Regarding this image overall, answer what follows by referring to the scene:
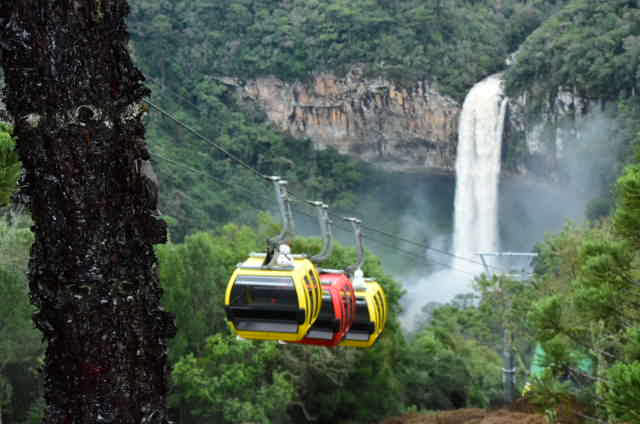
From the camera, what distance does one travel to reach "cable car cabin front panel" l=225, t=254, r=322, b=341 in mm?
8430

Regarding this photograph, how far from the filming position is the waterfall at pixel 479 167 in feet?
174

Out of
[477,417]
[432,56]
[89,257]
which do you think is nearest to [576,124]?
[432,56]

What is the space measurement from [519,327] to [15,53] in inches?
982

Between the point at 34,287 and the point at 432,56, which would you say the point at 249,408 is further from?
the point at 432,56

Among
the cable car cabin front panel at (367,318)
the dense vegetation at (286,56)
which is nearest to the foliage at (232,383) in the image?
the cable car cabin front panel at (367,318)

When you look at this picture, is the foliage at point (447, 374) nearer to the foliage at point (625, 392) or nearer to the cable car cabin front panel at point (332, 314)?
the cable car cabin front panel at point (332, 314)

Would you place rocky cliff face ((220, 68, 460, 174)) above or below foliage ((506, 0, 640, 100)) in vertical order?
below

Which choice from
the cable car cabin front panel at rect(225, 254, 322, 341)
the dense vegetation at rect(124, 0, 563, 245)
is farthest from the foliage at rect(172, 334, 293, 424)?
the dense vegetation at rect(124, 0, 563, 245)

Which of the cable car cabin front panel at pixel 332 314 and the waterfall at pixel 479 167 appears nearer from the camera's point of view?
the cable car cabin front panel at pixel 332 314

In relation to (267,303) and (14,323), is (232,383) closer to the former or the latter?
(14,323)

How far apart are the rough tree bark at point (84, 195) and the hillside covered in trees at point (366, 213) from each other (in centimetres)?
86

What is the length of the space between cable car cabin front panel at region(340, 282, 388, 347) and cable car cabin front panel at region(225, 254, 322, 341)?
2.22 m

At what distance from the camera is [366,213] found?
6594cm

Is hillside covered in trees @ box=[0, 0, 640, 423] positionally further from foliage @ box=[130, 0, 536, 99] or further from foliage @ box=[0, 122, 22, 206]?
foliage @ box=[130, 0, 536, 99]
